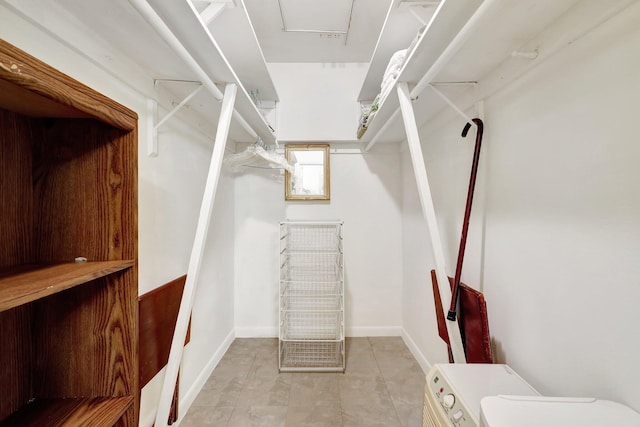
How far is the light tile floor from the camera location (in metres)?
1.44

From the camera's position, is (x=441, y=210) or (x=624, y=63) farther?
(x=441, y=210)

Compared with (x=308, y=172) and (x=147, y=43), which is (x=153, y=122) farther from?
(x=308, y=172)

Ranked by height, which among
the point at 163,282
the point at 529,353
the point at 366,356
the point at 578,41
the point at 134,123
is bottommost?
the point at 366,356

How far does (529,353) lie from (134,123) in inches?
63.5

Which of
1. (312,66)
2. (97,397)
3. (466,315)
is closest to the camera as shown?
(97,397)

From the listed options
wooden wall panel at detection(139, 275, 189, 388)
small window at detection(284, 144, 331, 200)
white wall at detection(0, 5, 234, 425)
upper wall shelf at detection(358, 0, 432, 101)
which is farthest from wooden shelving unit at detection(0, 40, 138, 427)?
small window at detection(284, 144, 331, 200)

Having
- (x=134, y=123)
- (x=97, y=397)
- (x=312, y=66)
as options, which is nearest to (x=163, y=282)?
(x=97, y=397)

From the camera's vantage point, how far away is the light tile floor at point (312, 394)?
1.44 metres

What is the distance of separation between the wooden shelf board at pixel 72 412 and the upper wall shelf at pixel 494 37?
146 centimetres

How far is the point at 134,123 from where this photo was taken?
27.1 inches

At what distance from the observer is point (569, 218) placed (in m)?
0.79

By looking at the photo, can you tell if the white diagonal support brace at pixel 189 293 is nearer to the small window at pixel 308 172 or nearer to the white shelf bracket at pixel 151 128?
the white shelf bracket at pixel 151 128

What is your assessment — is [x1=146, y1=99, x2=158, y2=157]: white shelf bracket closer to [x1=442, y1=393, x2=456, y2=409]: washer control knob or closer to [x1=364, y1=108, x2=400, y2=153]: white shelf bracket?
[x1=364, y1=108, x2=400, y2=153]: white shelf bracket

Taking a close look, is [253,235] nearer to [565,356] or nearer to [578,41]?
[565,356]
